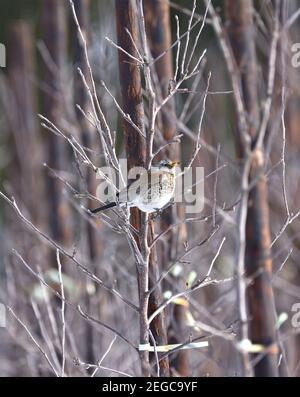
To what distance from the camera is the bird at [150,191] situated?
132 inches

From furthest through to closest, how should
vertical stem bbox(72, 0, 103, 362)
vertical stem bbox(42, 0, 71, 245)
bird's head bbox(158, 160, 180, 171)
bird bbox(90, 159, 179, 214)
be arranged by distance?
vertical stem bbox(42, 0, 71, 245) → vertical stem bbox(72, 0, 103, 362) → bird's head bbox(158, 160, 180, 171) → bird bbox(90, 159, 179, 214)

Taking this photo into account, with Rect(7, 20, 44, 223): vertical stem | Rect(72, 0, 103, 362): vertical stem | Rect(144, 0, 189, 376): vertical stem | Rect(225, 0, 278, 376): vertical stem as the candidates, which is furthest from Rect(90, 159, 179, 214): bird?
Rect(7, 20, 44, 223): vertical stem

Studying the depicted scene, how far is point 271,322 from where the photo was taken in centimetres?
413

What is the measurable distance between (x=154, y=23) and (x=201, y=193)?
1.14m

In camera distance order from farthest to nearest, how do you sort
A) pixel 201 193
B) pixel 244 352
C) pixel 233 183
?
pixel 233 183 → pixel 201 193 → pixel 244 352

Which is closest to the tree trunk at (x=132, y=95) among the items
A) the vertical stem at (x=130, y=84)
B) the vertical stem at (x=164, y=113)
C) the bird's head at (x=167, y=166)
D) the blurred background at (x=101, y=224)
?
the vertical stem at (x=130, y=84)

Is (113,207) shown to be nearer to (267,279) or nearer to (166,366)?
(166,366)

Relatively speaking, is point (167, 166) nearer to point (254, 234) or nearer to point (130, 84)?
point (130, 84)

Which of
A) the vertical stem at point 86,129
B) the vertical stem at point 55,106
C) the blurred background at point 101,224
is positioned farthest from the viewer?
the vertical stem at point 55,106

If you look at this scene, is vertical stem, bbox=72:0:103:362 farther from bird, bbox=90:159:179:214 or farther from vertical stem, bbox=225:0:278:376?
bird, bbox=90:159:179:214

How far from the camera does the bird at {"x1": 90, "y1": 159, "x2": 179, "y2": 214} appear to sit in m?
3.36

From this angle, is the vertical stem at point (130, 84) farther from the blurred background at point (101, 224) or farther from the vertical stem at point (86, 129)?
the vertical stem at point (86, 129)

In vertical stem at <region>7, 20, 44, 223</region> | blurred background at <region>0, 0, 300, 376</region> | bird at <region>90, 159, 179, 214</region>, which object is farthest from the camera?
vertical stem at <region>7, 20, 44, 223</region>
